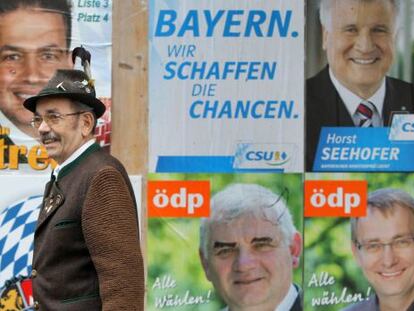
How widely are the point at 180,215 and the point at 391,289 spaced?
5.48ft

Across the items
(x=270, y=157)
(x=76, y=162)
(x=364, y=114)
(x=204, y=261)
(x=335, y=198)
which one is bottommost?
(x=204, y=261)

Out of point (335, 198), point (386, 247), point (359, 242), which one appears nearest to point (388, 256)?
point (386, 247)

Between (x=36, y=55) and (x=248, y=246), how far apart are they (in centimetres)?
206

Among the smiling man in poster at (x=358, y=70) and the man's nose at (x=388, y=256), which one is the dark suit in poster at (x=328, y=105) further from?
the man's nose at (x=388, y=256)

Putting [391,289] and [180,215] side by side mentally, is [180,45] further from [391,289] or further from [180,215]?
[391,289]

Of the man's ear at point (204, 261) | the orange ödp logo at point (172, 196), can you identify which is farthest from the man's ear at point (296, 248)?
the orange ödp logo at point (172, 196)

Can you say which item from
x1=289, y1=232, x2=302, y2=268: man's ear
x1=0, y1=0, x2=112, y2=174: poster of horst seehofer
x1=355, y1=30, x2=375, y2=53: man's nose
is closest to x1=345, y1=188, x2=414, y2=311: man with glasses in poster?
x1=289, y1=232, x2=302, y2=268: man's ear

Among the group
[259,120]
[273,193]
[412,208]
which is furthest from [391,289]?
[259,120]

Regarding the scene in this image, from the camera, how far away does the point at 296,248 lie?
5535 millimetres

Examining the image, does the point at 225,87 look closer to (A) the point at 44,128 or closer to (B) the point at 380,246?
(B) the point at 380,246

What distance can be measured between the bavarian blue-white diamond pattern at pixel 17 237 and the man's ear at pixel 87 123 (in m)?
2.48

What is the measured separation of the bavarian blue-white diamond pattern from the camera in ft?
17.7

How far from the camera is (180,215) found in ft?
18.0

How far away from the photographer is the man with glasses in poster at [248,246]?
5.51 m
